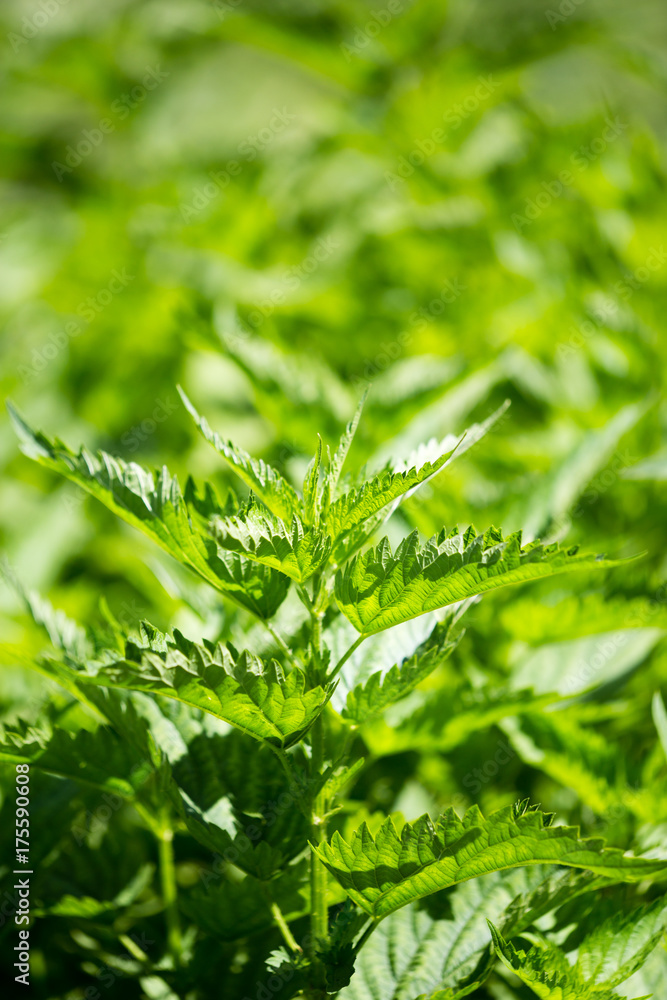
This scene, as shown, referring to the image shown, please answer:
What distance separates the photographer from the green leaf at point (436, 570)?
456 millimetres

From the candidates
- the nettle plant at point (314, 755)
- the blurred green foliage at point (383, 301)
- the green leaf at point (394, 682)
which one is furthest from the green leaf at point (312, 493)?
the blurred green foliage at point (383, 301)

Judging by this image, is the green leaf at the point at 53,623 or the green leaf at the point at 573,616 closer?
the green leaf at the point at 53,623

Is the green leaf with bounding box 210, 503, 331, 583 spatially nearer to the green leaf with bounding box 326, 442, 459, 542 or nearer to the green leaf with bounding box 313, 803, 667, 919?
the green leaf with bounding box 326, 442, 459, 542

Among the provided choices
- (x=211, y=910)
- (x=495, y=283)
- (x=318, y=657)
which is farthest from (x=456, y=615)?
(x=495, y=283)

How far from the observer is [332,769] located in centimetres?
50

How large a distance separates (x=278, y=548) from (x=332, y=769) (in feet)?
0.46

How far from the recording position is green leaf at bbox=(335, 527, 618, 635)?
0.46 metres

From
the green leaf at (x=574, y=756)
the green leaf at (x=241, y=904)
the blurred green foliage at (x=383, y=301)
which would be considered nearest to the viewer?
the green leaf at (x=241, y=904)

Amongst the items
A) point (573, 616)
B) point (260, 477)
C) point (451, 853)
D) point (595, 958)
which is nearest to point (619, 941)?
point (595, 958)

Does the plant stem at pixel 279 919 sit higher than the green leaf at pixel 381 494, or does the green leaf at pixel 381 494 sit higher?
the green leaf at pixel 381 494

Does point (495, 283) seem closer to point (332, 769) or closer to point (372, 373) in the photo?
point (372, 373)

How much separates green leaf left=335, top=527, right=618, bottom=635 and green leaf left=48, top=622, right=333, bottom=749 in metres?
0.06

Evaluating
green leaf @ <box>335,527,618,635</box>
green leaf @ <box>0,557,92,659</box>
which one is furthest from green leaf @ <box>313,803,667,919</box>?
green leaf @ <box>0,557,92,659</box>

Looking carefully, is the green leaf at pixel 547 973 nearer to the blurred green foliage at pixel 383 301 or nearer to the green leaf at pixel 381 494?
the blurred green foliage at pixel 383 301
